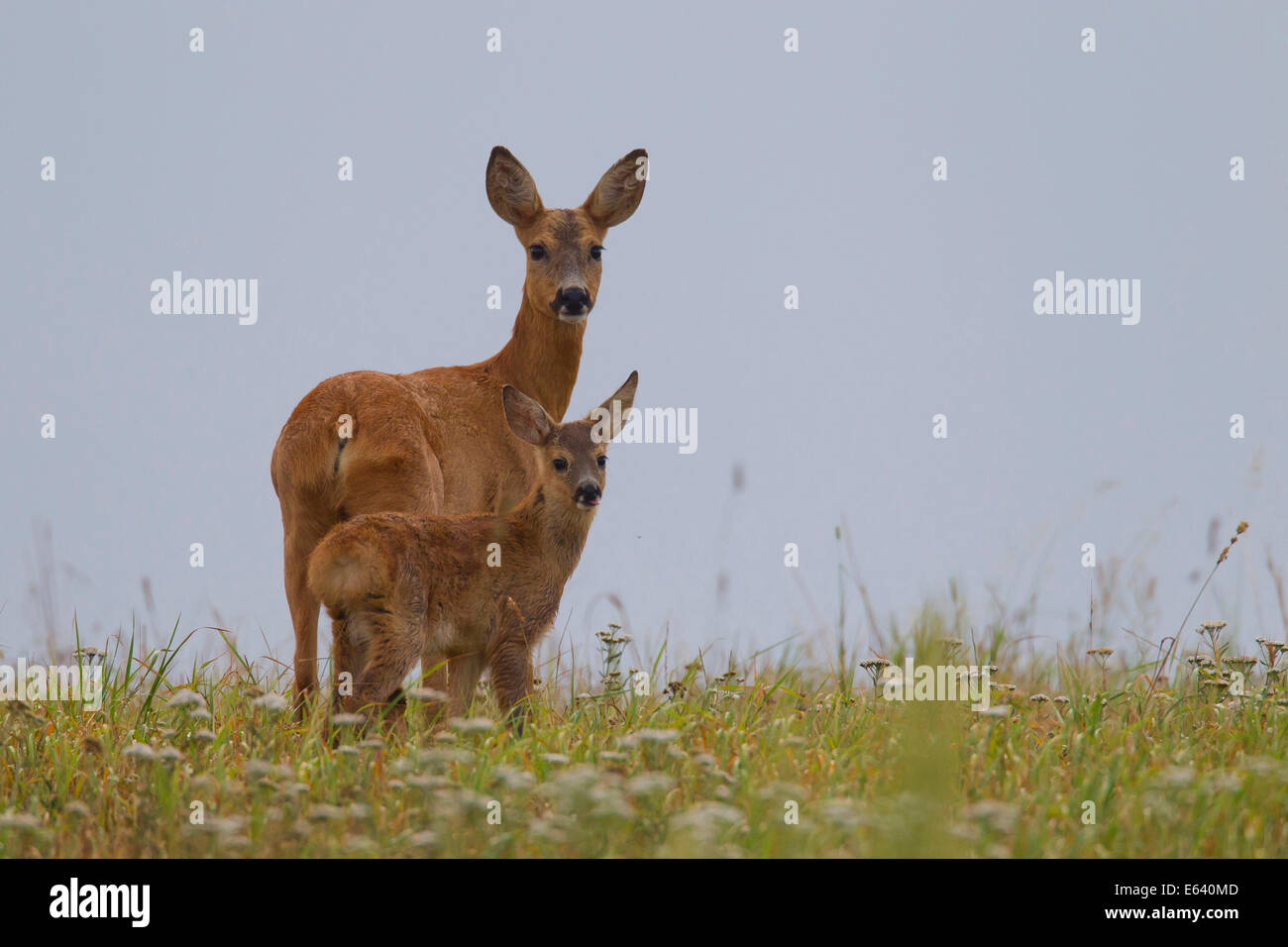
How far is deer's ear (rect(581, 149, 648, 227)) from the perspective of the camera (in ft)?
28.8

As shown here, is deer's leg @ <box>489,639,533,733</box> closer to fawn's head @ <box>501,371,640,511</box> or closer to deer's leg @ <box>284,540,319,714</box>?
fawn's head @ <box>501,371,640,511</box>

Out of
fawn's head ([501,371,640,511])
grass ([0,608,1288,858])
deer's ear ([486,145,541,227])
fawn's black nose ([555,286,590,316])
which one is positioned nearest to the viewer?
grass ([0,608,1288,858])

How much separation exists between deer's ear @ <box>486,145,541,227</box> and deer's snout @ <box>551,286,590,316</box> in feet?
2.50

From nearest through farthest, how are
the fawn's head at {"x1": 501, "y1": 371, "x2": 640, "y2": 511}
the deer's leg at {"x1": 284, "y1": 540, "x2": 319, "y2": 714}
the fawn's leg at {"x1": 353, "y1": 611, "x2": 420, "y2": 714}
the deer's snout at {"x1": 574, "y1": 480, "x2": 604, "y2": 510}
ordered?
the fawn's leg at {"x1": 353, "y1": 611, "x2": 420, "y2": 714} → the deer's snout at {"x1": 574, "y1": 480, "x2": 604, "y2": 510} → the fawn's head at {"x1": 501, "y1": 371, "x2": 640, "y2": 511} → the deer's leg at {"x1": 284, "y1": 540, "x2": 319, "y2": 714}

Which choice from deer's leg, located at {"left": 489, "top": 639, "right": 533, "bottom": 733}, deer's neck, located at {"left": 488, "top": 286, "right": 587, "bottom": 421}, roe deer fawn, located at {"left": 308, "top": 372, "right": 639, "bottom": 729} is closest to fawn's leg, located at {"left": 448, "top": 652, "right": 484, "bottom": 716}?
roe deer fawn, located at {"left": 308, "top": 372, "right": 639, "bottom": 729}

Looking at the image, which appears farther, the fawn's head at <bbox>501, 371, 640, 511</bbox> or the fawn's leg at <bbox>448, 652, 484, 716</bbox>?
the fawn's head at <bbox>501, 371, 640, 511</bbox>

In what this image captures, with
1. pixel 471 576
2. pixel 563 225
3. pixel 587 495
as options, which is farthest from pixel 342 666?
pixel 563 225

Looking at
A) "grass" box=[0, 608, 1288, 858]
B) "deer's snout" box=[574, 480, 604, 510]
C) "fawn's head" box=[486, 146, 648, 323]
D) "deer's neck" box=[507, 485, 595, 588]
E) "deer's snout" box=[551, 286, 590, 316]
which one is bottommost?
"grass" box=[0, 608, 1288, 858]

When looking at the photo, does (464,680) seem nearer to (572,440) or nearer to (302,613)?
(302,613)

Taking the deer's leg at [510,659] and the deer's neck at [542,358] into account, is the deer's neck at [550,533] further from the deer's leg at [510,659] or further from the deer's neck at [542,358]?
the deer's neck at [542,358]

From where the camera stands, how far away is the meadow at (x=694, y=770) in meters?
4.11

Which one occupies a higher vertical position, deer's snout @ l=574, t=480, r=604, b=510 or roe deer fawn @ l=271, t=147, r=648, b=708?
roe deer fawn @ l=271, t=147, r=648, b=708

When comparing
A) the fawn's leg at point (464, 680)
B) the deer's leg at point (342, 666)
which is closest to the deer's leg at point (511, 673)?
the fawn's leg at point (464, 680)
